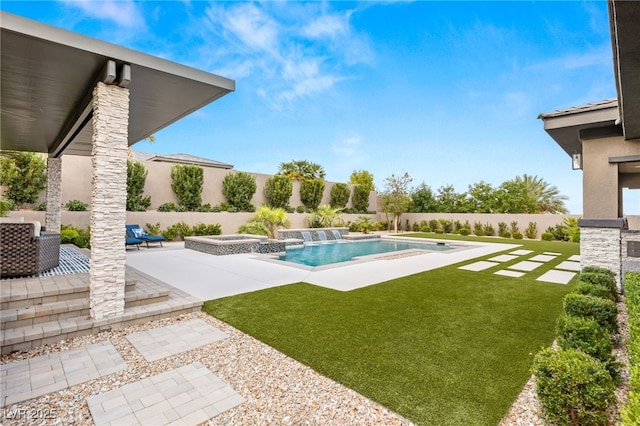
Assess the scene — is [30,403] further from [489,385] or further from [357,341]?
[489,385]

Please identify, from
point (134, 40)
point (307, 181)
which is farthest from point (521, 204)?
point (134, 40)

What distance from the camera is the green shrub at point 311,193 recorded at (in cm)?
2388

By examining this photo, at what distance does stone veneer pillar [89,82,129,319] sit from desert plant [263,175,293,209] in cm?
1691

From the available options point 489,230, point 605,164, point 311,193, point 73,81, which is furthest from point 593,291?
point 311,193

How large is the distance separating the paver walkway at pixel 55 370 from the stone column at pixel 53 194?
9.05 metres

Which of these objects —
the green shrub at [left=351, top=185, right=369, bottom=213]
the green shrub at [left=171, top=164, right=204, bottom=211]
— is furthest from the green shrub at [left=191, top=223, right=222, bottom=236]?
the green shrub at [left=351, top=185, right=369, bottom=213]

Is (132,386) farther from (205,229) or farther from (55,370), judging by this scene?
(205,229)

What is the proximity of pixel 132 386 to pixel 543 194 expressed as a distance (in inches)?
1484

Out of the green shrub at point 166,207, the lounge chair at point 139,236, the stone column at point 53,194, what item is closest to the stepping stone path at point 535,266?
the lounge chair at point 139,236

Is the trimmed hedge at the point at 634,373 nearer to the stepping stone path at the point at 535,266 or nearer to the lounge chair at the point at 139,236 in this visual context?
the stepping stone path at the point at 535,266

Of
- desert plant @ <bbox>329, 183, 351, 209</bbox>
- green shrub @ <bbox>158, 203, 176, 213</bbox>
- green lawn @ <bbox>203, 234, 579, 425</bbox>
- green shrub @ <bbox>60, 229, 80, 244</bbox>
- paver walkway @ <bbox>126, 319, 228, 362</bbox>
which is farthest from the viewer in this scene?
desert plant @ <bbox>329, 183, 351, 209</bbox>

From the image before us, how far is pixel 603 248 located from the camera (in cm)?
642

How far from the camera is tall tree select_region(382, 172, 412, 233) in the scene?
24875mm

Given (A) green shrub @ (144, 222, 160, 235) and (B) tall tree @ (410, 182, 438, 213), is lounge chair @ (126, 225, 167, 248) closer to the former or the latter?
(A) green shrub @ (144, 222, 160, 235)
